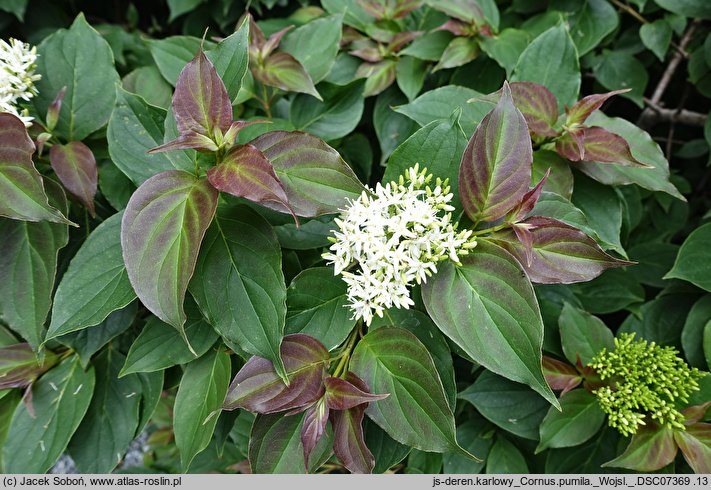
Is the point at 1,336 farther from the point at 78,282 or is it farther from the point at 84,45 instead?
the point at 84,45

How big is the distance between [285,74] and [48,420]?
993 mm

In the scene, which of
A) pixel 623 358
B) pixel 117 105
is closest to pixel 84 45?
pixel 117 105

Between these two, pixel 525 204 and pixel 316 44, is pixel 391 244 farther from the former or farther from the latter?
pixel 316 44

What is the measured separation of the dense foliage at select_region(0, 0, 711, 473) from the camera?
87 cm

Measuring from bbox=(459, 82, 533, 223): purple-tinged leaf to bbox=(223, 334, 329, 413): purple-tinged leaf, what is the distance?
1.27 feet

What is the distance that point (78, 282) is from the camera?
3.26 feet

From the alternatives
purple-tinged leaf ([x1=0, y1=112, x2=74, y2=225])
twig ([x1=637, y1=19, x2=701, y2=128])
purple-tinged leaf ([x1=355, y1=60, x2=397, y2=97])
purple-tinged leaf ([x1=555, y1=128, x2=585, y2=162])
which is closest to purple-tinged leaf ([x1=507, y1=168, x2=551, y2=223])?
purple-tinged leaf ([x1=555, y1=128, x2=585, y2=162])

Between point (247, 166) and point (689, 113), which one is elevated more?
point (247, 166)

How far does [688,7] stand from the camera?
138 centimetres

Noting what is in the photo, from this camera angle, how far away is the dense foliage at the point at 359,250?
2.85 ft

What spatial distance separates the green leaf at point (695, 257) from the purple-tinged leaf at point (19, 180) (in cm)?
128

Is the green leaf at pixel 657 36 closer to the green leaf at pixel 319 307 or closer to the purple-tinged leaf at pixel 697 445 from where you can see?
the purple-tinged leaf at pixel 697 445

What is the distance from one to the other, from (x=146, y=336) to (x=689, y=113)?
1680mm

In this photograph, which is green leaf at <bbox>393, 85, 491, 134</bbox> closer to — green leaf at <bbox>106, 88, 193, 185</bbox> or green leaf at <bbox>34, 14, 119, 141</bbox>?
green leaf at <bbox>106, 88, 193, 185</bbox>
